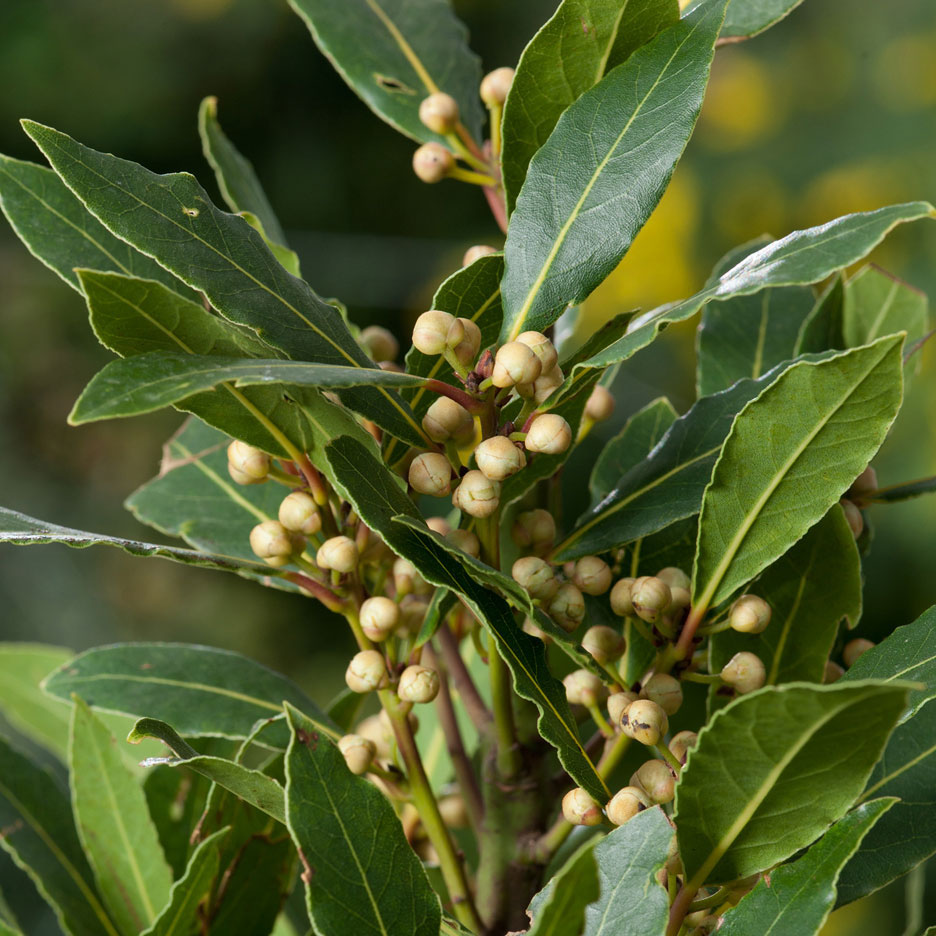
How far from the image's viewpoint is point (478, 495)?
0.49 meters

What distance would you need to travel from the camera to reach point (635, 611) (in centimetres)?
54

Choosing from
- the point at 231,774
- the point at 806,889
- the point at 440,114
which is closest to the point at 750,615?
the point at 806,889

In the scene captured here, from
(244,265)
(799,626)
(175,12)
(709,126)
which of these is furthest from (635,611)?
(175,12)

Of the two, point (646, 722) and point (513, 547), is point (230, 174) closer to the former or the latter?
point (513, 547)

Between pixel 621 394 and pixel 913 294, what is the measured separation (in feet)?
6.60

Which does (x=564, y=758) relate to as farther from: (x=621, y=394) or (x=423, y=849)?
(x=621, y=394)

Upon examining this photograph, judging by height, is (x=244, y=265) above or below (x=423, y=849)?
above

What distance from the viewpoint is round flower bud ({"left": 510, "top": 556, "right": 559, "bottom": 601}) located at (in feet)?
1.75

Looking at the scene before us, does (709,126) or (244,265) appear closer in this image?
(244,265)

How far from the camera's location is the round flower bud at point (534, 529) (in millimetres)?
571

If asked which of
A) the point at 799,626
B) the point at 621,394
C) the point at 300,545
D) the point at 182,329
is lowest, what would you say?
the point at 621,394

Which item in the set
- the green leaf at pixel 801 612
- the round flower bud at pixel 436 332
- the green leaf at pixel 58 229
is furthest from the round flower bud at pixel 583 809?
the green leaf at pixel 58 229

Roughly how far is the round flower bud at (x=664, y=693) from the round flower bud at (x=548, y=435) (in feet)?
0.40

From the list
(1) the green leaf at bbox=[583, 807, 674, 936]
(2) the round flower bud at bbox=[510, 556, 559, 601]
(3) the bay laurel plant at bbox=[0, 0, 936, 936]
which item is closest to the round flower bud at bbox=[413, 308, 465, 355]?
(3) the bay laurel plant at bbox=[0, 0, 936, 936]
